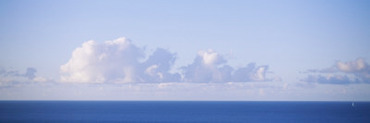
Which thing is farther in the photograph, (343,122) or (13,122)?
(343,122)

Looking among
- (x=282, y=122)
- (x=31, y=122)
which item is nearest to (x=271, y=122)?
(x=282, y=122)

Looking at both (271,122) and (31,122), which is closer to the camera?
(31,122)

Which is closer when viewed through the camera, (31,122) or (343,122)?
(31,122)

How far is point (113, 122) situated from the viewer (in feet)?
329

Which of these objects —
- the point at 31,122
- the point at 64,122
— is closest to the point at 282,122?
the point at 64,122

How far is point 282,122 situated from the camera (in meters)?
104

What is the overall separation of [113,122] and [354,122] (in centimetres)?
5923

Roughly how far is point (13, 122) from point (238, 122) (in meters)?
52.2

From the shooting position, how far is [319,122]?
103500 millimetres

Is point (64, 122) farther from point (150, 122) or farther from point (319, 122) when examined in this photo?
point (319, 122)

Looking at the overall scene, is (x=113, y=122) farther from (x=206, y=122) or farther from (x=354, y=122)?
(x=354, y=122)

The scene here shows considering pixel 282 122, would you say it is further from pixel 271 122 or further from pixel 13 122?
pixel 13 122

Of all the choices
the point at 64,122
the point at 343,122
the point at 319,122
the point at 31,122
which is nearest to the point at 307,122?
the point at 319,122

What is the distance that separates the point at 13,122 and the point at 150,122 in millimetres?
30924
